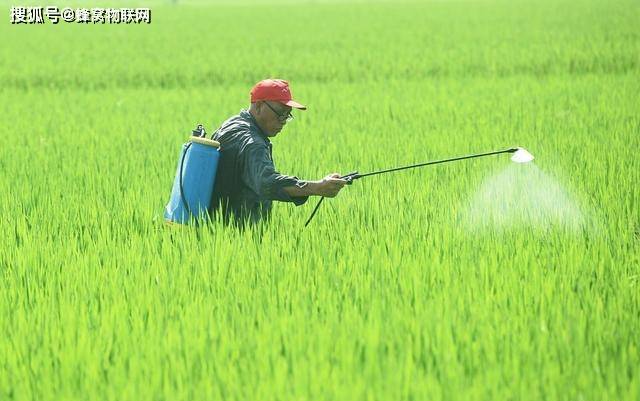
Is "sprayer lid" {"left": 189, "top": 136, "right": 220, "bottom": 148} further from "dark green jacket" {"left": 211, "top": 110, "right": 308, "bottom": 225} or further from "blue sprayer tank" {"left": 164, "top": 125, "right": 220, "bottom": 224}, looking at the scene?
"dark green jacket" {"left": 211, "top": 110, "right": 308, "bottom": 225}

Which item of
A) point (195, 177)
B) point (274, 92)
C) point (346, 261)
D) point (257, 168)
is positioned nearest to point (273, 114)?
point (274, 92)

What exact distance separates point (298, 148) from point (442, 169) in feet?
4.74

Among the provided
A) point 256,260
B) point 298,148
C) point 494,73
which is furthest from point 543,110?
point 256,260

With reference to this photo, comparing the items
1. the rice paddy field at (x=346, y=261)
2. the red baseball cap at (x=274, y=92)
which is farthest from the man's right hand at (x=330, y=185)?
the red baseball cap at (x=274, y=92)

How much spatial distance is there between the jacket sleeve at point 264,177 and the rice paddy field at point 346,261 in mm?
189

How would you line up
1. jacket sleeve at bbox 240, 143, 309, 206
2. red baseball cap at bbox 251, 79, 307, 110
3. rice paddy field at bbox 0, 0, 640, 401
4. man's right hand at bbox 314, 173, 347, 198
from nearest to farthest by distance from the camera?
rice paddy field at bbox 0, 0, 640, 401 < man's right hand at bbox 314, 173, 347, 198 < jacket sleeve at bbox 240, 143, 309, 206 < red baseball cap at bbox 251, 79, 307, 110

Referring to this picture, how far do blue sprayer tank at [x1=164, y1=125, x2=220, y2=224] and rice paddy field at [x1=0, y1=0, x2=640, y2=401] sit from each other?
125 mm

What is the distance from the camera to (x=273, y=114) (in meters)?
4.64

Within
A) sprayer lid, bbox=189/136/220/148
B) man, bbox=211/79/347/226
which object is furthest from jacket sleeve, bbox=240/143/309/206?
sprayer lid, bbox=189/136/220/148

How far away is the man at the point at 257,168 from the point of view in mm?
4407

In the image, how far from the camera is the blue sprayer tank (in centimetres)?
448

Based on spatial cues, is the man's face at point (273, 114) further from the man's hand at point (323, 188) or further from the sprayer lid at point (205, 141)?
the man's hand at point (323, 188)

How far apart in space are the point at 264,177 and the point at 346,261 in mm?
599

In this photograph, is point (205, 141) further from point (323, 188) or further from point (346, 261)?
point (346, 261)
